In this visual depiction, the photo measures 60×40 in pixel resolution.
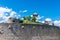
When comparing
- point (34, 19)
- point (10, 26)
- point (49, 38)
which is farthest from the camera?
point (34, 19)

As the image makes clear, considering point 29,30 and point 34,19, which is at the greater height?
point 34,19

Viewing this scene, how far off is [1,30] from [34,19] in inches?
523

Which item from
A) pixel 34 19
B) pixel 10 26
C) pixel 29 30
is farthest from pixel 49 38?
pixel 34 19

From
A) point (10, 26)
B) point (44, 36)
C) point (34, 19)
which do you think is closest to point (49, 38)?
point (44, 36)

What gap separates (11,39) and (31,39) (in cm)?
191

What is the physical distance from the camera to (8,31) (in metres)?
Answer: 24.2

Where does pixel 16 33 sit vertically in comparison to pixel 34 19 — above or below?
below

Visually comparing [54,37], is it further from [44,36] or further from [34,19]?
[34,19]

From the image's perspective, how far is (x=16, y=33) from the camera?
24297mm

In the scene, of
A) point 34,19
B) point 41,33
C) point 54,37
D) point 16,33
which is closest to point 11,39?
point 16,33

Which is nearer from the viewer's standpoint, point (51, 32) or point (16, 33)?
point (16, 33)

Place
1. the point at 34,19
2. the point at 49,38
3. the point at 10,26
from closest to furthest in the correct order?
the point at 10,26
the point at 49,38
the point at 34,19

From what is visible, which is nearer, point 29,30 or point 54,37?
point 29,30

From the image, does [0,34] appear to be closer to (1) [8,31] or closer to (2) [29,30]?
(1) [8,31]
